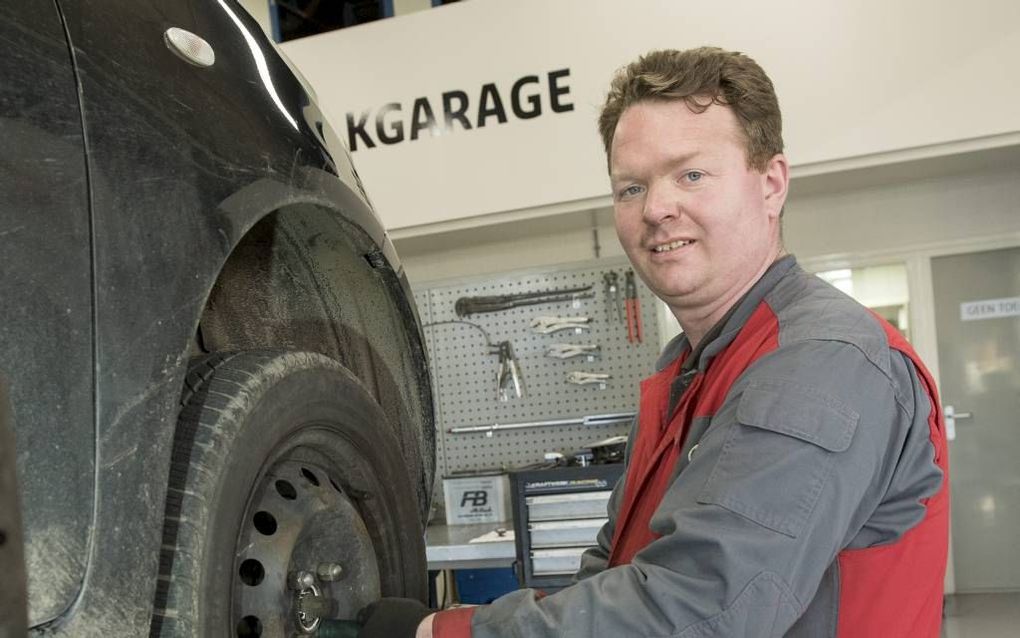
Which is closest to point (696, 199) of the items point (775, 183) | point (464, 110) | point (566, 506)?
point (775, 183)

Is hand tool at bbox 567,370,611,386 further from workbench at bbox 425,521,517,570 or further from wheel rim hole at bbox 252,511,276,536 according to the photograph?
wheel rim hole at bbox 252,511,276,536

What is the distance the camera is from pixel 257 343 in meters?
1.08

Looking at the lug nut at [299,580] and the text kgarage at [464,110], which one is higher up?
the text kgarage at [464,110]

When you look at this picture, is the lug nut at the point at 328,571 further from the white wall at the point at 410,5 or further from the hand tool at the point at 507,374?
the white wall at the point at 410,5

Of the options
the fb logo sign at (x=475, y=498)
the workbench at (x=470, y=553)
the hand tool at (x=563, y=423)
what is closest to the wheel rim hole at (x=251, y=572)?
the workbench at (x=470, y=553)

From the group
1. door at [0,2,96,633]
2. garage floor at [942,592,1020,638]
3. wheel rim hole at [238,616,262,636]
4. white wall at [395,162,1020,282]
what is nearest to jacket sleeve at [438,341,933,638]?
wheel rim hole at [238,616,262,636]

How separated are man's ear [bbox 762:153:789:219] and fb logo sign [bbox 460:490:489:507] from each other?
9.25ft

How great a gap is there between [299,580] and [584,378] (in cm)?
321

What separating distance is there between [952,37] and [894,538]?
2.92 meters

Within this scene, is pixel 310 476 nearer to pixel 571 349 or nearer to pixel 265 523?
pixel 265 523

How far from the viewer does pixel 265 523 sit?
941 mm

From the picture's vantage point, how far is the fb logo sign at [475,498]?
391cm

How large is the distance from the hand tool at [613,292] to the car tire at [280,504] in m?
3.02

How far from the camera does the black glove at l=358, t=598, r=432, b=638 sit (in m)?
1.00
